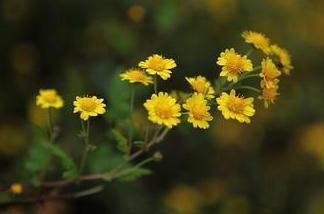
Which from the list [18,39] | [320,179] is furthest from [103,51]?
[320,179]

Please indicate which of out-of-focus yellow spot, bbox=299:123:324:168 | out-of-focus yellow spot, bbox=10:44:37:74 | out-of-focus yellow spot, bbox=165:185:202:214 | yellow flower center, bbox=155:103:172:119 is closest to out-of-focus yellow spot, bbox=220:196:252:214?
out-of-focus yellow spot, bbox=165:185:202:214

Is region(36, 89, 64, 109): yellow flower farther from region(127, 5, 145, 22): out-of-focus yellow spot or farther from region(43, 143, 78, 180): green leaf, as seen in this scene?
region(127, 5, 145, 22): out-of-focus yellow spot

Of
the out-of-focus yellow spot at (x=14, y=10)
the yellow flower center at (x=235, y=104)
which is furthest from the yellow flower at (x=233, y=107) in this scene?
the out-of-focus yellow spot at (x=14, y=10)

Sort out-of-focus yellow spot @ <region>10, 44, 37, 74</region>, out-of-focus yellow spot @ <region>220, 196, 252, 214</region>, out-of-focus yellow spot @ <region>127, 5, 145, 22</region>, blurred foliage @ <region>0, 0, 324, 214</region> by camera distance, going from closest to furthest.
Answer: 1. out-of-focus yellow spot @ <region>127, 5, 145, 22</region>
2. blurred foliage @ <region>0, 0, 324, 214</region>
3. out-of-focus yellow spot @ <region>220, 196, 252, 214</region>
4. out-of-focus yellow spot @ <region>10, 44, 37, 74</region>

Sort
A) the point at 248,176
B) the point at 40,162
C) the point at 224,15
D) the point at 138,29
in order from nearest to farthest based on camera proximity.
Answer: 1. the point at 40,162
2. the point at 138,29
3. the point at 248,176
4. the point at 224,15

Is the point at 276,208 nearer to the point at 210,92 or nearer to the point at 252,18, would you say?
the point at 252,18

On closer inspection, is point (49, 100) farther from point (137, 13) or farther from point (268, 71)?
point (137, 13)
